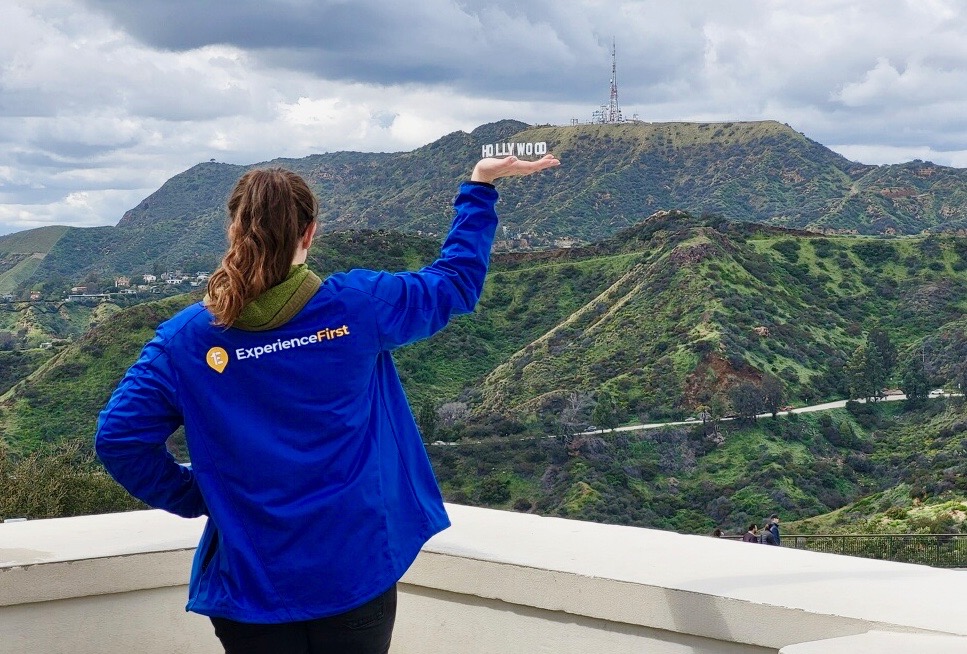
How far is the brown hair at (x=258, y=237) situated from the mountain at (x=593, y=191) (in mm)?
58148

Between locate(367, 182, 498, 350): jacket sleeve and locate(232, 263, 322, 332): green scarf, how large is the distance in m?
0.10

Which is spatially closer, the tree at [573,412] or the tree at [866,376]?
the tree at [573,412]

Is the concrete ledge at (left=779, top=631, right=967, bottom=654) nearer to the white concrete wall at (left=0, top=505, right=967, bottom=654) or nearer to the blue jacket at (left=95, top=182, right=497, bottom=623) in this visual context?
→ the white concrete wall at (left=0, top=505, right=967, bottom=654)

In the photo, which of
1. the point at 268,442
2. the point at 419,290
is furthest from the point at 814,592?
the point at 268,442

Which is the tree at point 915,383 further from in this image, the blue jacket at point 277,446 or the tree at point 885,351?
the blue jacket at point 277,446

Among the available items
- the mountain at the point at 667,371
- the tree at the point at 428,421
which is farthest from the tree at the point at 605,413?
the tree at the point at 428,421

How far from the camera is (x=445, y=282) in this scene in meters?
1.49

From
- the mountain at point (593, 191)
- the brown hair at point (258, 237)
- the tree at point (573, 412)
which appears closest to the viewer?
the brown hair at point (258, 237)

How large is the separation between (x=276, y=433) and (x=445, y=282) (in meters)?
0.33

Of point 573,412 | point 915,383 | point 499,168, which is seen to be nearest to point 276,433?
point 499,168

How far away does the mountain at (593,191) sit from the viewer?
6631cm

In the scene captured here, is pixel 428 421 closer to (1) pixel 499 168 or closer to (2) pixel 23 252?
(1) pixel 499 168

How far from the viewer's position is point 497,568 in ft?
6.35

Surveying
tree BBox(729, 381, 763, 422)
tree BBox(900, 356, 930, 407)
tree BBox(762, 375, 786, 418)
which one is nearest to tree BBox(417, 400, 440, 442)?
tree BBox(729, 381, 763, 422)
